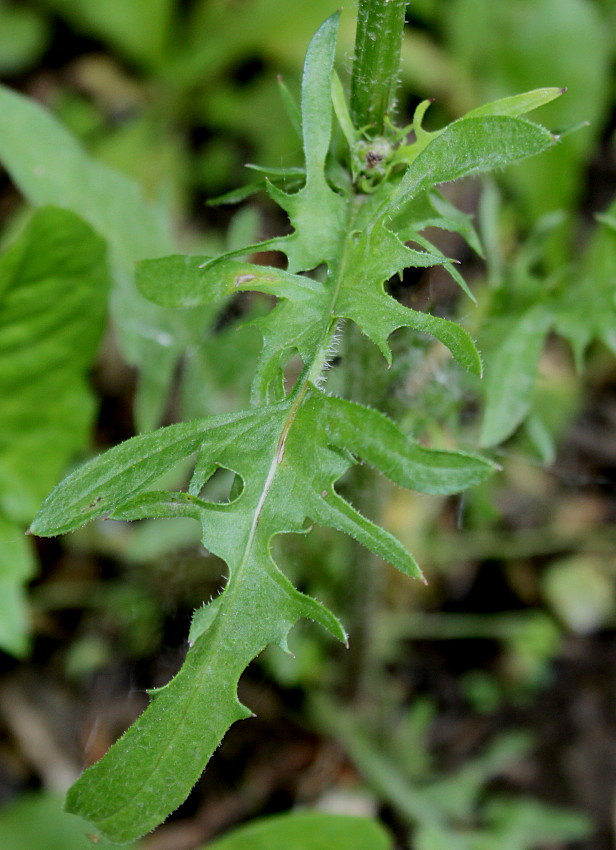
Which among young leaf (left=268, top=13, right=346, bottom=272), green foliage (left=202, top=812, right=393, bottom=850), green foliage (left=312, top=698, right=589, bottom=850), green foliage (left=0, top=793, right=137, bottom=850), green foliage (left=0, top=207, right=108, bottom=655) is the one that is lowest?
green foliage (left=312, top=698, right=589, bottom=850)

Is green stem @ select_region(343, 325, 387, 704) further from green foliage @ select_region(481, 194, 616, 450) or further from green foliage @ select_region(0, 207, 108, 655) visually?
green foliage @ select_region(0, 207, 108, 655)

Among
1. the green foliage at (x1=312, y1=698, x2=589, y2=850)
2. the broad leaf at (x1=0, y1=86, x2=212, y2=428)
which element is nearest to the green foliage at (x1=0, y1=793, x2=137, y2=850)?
the green foliage at (x1=312, y1=698, x2=589, y2=850)

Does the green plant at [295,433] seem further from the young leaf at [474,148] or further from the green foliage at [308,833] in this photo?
the green foliage at [308,833]

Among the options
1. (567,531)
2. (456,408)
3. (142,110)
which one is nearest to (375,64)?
(456,408)

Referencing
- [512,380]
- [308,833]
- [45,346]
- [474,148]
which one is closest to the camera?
[474,148]

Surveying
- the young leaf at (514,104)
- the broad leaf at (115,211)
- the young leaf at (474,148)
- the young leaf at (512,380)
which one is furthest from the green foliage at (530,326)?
the broad leaf at (115,211)

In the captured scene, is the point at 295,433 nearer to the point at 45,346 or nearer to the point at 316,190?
the point at 316,190

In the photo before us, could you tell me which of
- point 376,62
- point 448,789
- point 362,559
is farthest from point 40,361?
point 448,789
